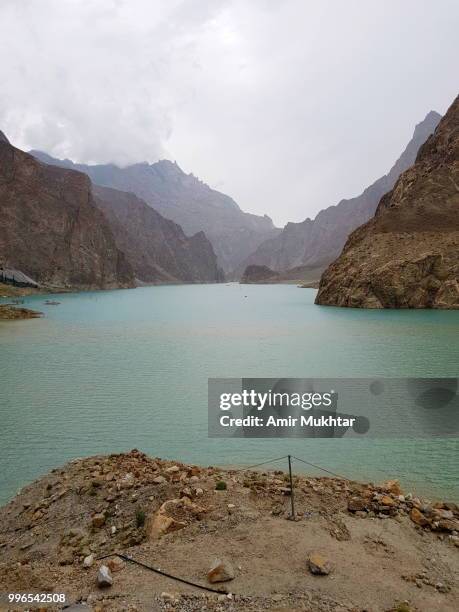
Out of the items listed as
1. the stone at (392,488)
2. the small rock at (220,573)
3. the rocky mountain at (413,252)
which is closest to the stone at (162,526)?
the small rock at (220,573)

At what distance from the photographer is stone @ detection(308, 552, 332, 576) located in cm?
725

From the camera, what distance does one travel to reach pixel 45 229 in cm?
16462

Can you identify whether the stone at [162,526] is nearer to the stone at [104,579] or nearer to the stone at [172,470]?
the stone at [104,579]

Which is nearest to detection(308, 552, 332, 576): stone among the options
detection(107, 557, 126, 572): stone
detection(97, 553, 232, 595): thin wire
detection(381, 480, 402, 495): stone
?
detection(97, 553, 232, 595): thin wire

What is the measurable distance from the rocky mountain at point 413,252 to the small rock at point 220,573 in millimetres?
68108

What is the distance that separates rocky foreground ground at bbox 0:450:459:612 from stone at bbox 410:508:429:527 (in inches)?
0.8

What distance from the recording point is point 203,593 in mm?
6875

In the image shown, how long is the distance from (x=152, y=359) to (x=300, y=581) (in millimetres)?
25512

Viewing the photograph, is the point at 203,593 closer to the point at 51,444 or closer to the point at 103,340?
the point at 51,444

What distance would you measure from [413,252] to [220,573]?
73.8 metres

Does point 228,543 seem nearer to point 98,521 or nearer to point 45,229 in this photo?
point 98,521

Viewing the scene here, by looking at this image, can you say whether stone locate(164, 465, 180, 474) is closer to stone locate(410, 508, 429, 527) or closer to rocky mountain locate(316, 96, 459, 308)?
stone locate(410, 508, 429, 527)

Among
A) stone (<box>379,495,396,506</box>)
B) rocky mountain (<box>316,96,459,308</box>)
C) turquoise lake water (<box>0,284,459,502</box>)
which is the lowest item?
turquoise lake water (<box>0,284,459,502</box>)

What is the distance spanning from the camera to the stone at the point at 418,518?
29.5 feet
